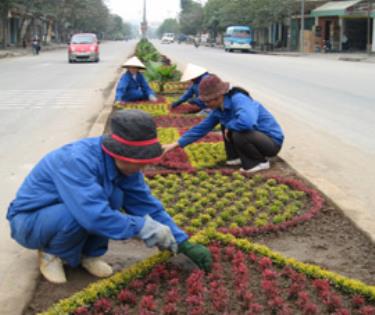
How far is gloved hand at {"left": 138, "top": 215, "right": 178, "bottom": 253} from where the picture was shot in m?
3.09

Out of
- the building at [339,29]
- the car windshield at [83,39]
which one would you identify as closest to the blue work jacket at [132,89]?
the car windshield at [83,39]

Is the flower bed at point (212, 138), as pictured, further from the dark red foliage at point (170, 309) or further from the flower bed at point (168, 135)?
the dark red foliage at point (170, 309)

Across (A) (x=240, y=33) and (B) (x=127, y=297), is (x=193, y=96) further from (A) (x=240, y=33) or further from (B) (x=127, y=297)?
(A) (x=240, y=33)

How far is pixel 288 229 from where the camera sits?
445 cm

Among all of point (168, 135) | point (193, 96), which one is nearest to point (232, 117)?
point (168, 135)

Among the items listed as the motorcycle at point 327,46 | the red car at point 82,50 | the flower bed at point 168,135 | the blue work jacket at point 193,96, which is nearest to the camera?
the flower bed at point 168,135

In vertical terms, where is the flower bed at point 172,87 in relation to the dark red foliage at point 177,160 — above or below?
below

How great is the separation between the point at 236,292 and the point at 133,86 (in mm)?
8367

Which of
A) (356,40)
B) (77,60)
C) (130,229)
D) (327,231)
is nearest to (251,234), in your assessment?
(327,231)

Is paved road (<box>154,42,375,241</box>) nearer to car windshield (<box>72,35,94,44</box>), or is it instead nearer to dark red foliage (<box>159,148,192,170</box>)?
dark red foliage (<box>159,148,192,170</box>)

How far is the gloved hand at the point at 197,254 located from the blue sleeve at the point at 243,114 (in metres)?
2.35

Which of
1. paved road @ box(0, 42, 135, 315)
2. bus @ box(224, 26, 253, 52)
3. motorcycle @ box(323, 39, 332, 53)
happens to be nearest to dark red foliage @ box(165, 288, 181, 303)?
paved road @ box(0, 42, 135, 315)

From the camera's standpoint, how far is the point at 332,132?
29.1ft

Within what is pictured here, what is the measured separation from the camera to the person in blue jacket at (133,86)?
10.7 metres
